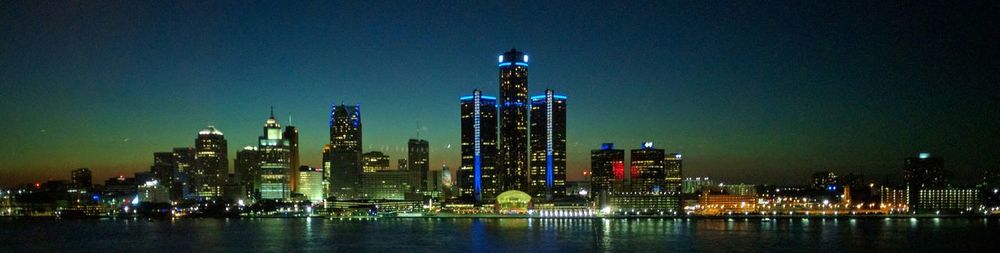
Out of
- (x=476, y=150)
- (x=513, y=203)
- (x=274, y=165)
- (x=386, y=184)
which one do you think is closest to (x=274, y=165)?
(x=274, y=165)

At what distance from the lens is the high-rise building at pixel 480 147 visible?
4301 inches

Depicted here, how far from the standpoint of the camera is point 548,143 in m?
108

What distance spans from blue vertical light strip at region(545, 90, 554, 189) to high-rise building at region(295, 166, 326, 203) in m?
33.9

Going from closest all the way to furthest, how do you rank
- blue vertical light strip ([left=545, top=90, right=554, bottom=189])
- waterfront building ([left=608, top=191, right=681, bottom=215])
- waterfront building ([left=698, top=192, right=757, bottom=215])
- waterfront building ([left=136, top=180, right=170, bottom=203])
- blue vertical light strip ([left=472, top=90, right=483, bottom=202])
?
waterfront building ([left=608, top=191, right=681, bottom=215])
waterfront building ([left=698, top=192, right=757, bottom=215])
waterfront building ([left=136, top=180, right=170, bottom=203])
blue vertical light strip ([left=545, top=90, right=554, bottom=189])
blue vertical light strip ([left=472, top=90, right=483, bottom=202])

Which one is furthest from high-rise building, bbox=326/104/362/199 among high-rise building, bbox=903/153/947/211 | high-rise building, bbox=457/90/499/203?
high-rise building, bbox=903/153/947/211

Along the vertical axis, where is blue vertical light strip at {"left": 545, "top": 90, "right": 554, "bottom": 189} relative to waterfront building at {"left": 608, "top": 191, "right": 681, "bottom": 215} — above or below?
above

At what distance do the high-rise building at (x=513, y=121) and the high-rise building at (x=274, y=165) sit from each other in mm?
30728

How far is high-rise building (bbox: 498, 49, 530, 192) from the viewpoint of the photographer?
Result: 109 m

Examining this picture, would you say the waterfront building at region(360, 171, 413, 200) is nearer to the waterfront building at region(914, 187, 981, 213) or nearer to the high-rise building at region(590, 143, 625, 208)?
the high-rise building at region(590, 143, 625, 208)

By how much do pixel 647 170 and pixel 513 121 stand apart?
1780 centimetres

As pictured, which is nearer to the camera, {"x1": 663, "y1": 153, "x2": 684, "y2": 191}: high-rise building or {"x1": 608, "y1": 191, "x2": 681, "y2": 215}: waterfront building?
{"x1": 608, "y1": 191, "x2": 681, "y2": 215}: waterfront building

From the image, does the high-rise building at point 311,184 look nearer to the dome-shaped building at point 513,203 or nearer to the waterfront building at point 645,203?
the dome-shaped building at point 513,203

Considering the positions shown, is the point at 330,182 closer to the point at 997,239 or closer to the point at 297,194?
the point at 297,194

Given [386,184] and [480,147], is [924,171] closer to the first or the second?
[480,147]
